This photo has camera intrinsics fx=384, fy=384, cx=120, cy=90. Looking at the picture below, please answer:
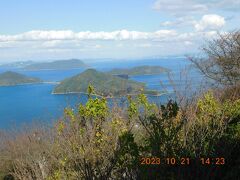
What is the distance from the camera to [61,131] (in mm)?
7152

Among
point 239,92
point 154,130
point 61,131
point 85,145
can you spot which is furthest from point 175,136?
point 239,92

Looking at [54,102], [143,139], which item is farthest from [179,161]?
[54,102]

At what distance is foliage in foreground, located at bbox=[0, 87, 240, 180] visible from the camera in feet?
17.8

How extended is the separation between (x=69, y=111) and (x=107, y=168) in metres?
1.59

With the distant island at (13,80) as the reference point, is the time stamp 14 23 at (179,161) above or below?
above

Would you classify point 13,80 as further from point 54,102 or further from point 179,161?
point 179,161

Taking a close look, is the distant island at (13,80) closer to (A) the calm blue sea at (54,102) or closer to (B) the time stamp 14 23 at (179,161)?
(A) the calm blue sea at (54,102)

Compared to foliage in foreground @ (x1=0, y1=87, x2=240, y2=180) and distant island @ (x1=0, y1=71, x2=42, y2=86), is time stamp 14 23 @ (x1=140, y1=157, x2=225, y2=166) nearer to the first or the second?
foliage in foreground @ (x1=0, y1=87, x2=240, y2=180)

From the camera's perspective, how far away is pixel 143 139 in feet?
21.1

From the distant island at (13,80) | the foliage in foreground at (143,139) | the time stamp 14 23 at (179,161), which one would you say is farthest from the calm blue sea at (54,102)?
the distant island at (13,80)

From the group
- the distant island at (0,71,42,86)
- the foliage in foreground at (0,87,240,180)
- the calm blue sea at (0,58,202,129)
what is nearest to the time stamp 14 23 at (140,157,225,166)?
the foliage in foreground at (0,87,240,180)

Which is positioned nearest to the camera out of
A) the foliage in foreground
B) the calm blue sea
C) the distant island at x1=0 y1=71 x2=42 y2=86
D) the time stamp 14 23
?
the time stamp 14 23

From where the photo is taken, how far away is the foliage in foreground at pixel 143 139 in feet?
17.8

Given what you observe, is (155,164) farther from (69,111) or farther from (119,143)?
(69,111)
